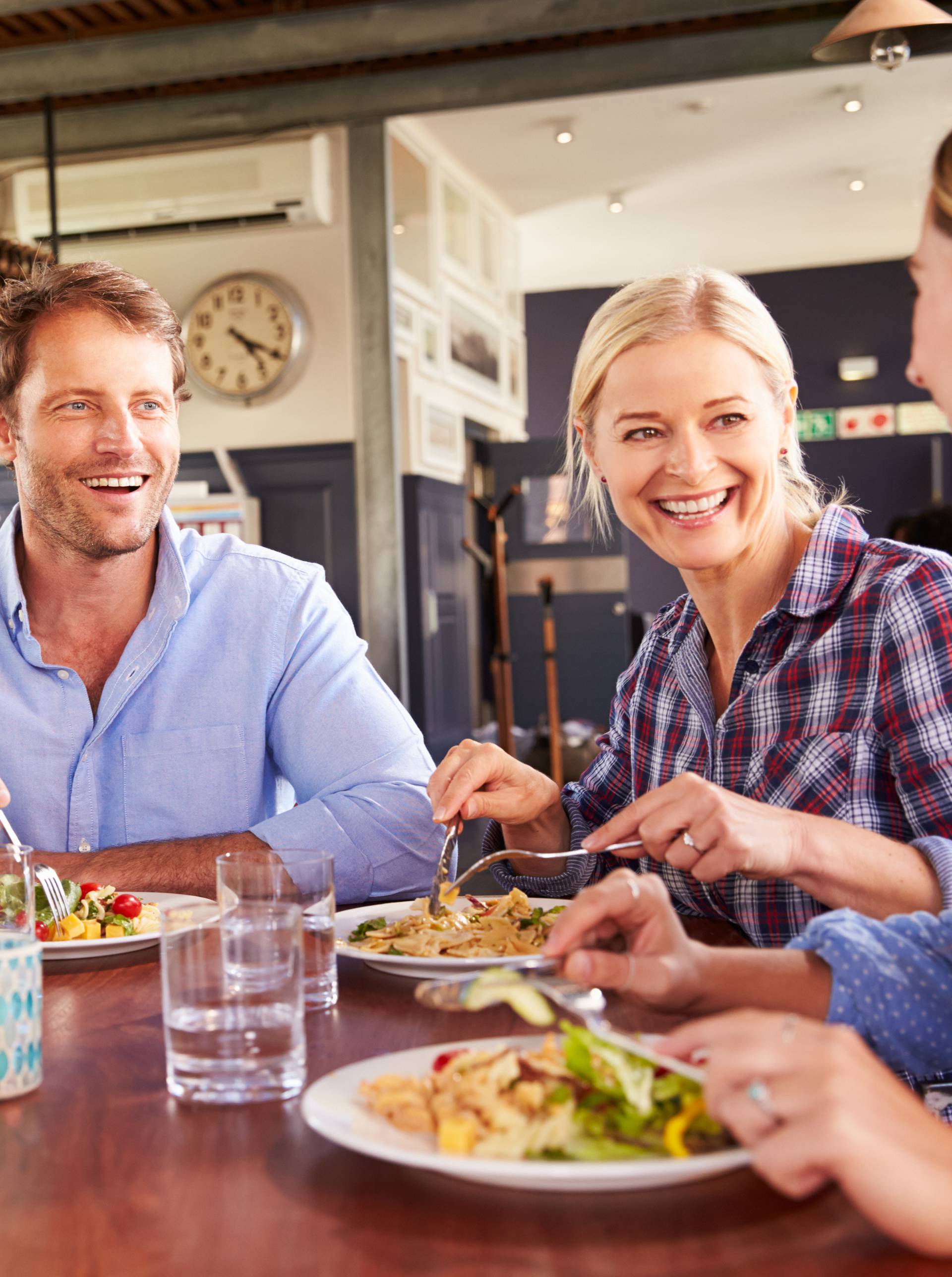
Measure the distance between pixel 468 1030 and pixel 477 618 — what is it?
26.9 feet

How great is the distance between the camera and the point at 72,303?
1914 mm

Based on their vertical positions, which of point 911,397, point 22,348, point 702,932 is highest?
point 911,397

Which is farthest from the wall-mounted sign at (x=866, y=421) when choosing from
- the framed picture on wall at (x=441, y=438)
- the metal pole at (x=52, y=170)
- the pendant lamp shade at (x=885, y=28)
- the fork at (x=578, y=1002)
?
the fork at (x=578, y=1002)

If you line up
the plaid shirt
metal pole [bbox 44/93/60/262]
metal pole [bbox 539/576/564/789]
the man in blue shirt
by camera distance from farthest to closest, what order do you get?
metal pole [bbox 539/576/564/789] < metal pole [bbox 44/93/60/262] < the man in blue shirt < the plaid shirt

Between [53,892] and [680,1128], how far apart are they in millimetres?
819

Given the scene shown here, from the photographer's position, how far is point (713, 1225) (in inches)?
25.2

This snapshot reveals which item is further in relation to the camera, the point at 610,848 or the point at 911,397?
the point at 911,397

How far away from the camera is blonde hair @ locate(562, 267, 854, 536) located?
153 cm

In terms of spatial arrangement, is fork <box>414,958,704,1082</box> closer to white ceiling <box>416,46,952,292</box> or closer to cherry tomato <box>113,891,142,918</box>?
cherry tomato <box>113,891,142,918</box>

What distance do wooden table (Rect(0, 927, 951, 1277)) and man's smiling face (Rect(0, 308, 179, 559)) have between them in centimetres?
117

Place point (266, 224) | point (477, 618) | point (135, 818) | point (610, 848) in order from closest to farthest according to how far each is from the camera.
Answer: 1. point (610, 848)
2. point (135, 818)
3. point (266, 224)
4. point (477, 618)

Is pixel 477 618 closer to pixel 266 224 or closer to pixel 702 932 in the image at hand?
pixel 266 224

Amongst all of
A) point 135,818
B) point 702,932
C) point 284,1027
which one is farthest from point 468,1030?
point 135,818

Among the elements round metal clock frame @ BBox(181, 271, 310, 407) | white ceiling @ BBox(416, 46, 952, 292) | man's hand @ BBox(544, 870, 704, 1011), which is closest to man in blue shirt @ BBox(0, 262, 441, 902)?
man's hand @ BBox(544, 870, 704, 1011)
